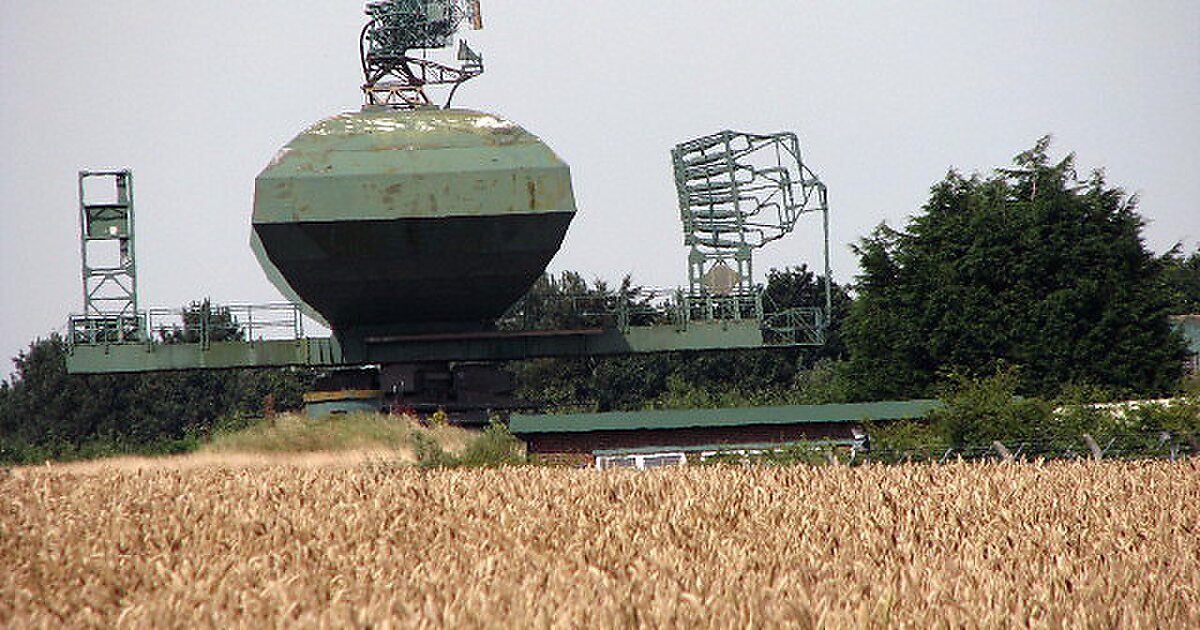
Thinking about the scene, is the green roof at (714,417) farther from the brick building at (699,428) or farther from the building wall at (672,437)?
the building wall at (672,437)

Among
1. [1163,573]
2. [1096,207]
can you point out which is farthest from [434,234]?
[1163,573]

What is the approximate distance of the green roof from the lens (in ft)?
146

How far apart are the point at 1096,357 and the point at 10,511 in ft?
156

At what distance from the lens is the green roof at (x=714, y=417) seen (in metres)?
44.6

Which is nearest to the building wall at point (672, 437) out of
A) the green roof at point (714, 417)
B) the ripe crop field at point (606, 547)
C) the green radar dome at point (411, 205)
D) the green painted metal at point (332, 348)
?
the green roof at point (714, 417)

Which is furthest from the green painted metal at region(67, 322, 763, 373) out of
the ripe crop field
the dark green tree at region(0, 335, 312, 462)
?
the dark green tree at region(0, 335, 312, 462)

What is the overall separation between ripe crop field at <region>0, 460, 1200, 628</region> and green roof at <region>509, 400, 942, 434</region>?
621 inches

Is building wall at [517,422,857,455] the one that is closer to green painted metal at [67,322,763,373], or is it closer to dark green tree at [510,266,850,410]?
green painted metal at [67,322,763,373]

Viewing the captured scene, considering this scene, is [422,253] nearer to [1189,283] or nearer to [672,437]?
[672,437]

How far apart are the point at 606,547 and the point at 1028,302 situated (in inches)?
1907

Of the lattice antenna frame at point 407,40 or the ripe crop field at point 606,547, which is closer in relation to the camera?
the ripe crop field at point 606,547

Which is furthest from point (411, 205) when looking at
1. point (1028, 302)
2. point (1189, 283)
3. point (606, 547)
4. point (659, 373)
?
point (1189, 283)

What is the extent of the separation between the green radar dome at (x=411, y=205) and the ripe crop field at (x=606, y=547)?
21324mm

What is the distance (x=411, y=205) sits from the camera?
161ft
